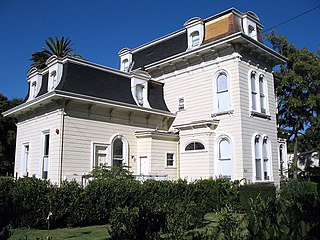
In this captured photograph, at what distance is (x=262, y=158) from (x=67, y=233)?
12.2 meters

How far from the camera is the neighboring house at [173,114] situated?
16250 mm

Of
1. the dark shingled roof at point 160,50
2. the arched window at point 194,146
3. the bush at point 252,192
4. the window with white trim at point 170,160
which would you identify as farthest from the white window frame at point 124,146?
the dark shingled roof at point 160,50

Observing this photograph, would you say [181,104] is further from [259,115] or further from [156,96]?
[259,115]

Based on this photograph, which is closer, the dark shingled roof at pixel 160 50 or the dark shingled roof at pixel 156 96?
the dark shingled roof at pixel 156 96

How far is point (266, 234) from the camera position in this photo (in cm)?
323

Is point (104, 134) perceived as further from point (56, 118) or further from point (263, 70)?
point (263, 70)

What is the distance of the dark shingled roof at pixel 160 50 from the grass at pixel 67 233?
13718 millimetres

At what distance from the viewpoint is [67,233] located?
371 inches

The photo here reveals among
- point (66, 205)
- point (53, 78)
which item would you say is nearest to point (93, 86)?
point (53, 78)

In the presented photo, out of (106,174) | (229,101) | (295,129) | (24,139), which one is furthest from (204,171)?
(295,129)

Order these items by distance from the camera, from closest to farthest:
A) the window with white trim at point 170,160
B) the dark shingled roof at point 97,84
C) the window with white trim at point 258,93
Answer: the dark shingled roof at point 97,84
the window with white trim at point 258,93
the window with white trim at point 170,160

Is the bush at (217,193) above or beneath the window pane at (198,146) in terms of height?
beneath

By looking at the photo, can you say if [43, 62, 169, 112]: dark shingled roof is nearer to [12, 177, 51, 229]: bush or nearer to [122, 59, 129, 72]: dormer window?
[122, 59, 129, 72]: dormer window

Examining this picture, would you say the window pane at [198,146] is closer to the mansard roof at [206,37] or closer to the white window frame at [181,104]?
the white window frame at [181,104]
